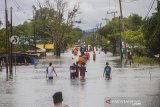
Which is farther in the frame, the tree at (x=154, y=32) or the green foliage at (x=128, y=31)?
the green foliage at (x=128, y=31)

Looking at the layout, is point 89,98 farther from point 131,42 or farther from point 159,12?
point 131,42

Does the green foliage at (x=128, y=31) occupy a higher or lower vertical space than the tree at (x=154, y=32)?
higher

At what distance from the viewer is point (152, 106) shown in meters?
19.2

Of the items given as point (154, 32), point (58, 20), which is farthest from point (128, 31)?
point (154, 32)

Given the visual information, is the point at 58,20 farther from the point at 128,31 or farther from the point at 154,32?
the point at 154,32

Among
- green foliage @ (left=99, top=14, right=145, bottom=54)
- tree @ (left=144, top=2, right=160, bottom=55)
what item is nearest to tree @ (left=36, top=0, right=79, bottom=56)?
green foliage @ (left=99, top=14, right=145, bottom=54)

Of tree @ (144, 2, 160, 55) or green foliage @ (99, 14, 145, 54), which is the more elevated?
green foliage @ (99, 14, 145, 54)

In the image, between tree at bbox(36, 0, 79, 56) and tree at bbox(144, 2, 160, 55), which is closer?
tree at bbox(144, 2, 160, 55)

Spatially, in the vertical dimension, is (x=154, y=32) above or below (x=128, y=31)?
below

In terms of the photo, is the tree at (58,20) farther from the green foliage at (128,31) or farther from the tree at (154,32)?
the tree at (154,32)

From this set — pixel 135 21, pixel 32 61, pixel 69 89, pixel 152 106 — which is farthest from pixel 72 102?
pixel 135 21

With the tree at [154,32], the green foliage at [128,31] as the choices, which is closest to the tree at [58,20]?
the green foliage at [128,31]

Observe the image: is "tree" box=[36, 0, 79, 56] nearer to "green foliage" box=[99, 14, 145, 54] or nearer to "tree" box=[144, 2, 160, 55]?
"green foliage" box=[99, 14, 145, 54]

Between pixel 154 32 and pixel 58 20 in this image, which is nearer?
pixel 154 32
